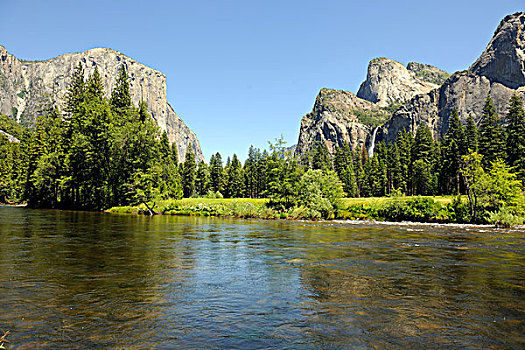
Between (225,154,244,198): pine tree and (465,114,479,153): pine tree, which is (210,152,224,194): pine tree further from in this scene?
(465,114,479,153): pine tree

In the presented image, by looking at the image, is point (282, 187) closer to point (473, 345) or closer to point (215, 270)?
point (215, 270)

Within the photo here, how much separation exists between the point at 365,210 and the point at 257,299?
137 ft

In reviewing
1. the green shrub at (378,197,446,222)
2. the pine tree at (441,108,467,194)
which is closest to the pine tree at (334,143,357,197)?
the pine tree at (441,108,467,194)

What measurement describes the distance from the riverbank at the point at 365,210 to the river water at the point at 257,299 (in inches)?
994

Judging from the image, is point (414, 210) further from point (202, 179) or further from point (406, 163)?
point (202, 179)

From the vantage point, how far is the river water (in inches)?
269

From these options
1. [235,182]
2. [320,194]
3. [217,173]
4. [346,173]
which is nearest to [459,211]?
[320,194]

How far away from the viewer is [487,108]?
79000 mm

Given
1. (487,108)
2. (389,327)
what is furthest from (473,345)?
(487,108)

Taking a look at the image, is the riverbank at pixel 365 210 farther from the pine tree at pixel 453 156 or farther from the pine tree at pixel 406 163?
the pine tree at pixel 406 163

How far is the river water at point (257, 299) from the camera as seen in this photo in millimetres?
6828

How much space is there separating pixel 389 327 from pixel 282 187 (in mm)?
55432

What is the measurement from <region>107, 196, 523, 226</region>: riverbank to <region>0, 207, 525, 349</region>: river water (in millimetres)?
25259

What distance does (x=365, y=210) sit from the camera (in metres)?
48.7
